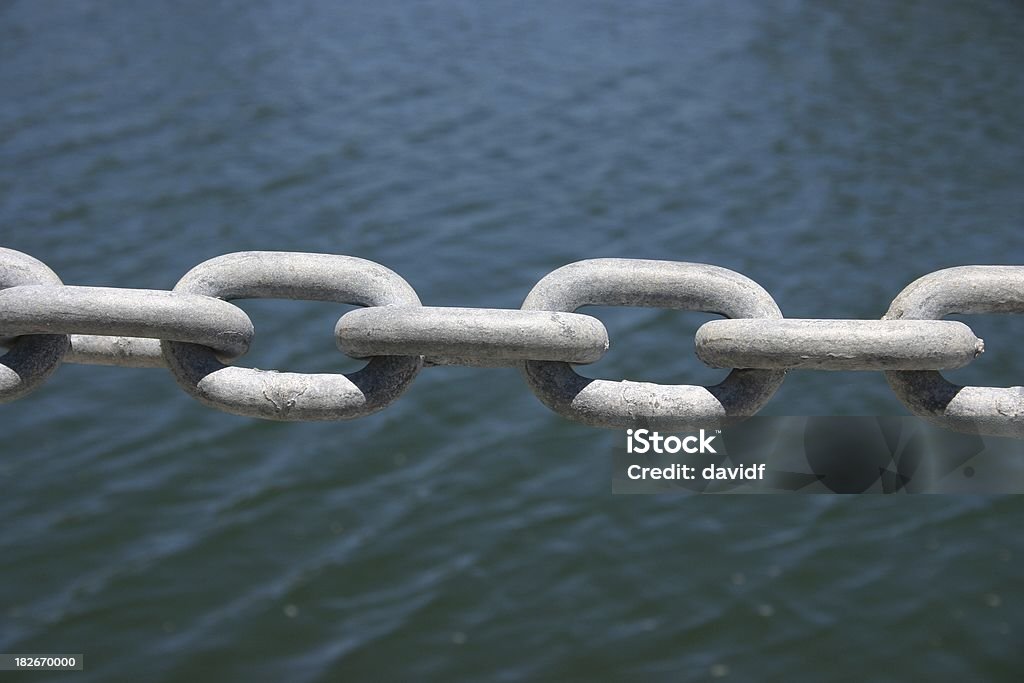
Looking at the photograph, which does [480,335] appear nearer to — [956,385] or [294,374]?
[294,374]

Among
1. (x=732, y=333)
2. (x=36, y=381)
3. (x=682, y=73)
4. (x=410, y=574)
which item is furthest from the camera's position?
(x=682, y=73)

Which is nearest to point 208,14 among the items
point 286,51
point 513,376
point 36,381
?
point 286,51

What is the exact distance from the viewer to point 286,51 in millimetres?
9586

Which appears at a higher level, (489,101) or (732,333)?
(489,101)

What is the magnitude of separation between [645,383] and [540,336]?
0.62 ft

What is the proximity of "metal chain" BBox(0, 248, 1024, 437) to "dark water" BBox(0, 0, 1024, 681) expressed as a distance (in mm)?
2410

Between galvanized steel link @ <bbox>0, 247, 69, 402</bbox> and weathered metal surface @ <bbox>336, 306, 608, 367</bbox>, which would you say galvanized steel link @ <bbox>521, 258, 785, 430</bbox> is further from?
galvanized steel link @ <bbox>0, 247, 69, 402</bbox>

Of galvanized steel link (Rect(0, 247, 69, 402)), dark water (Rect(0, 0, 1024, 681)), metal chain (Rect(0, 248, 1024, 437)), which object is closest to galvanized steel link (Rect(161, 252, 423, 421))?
metal chain (Rect(0, 248, 1024, 437))

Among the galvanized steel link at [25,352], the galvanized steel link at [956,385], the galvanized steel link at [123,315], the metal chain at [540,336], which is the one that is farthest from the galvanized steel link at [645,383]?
the galvanized steel link at [25,352]

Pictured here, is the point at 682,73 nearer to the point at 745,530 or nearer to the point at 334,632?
the point at 745,530

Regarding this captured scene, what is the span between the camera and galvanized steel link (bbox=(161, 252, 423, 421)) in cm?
172

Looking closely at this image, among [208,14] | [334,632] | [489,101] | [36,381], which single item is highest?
[208,14]

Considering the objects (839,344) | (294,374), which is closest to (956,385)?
(839,344)

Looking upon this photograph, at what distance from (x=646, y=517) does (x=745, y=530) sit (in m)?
0.37
